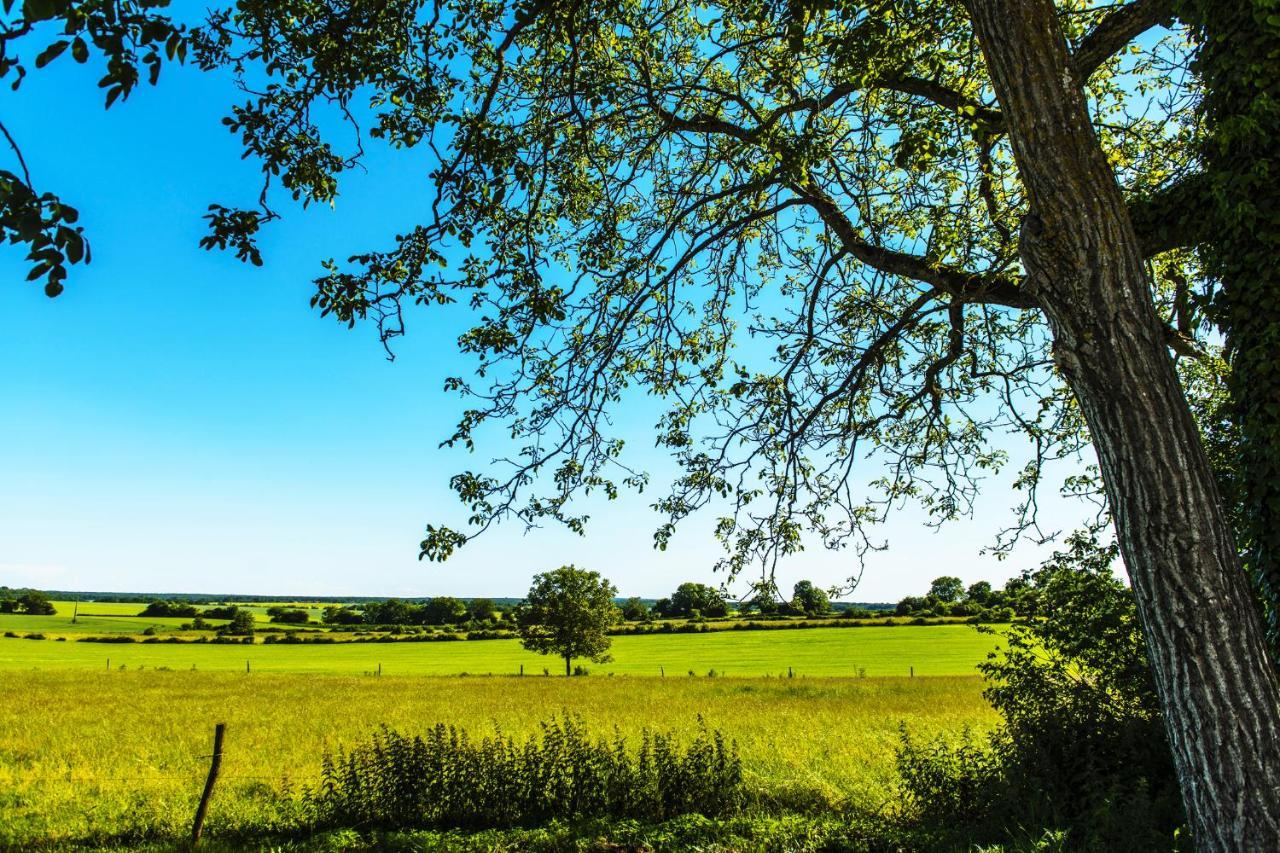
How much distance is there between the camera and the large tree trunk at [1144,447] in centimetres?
337

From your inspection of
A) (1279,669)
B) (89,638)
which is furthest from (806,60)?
(89,638)

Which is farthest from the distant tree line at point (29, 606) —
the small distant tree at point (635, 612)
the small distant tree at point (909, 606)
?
the small distant tree at point (909, 606)

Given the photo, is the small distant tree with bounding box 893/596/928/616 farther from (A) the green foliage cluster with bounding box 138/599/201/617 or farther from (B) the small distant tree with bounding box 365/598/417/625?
(A) the green foliage cluster with bounding box 138/599/201/617

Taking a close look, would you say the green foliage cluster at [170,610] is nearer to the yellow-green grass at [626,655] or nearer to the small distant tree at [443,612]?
the small distant tree at [443,612]

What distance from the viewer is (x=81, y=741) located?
18.7m

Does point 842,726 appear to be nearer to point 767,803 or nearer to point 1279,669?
point 767,803

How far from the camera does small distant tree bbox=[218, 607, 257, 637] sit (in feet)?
257

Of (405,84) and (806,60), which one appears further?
(806,60)

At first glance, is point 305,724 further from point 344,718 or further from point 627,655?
point 627,655

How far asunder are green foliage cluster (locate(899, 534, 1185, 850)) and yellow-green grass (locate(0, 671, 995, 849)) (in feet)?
4.11

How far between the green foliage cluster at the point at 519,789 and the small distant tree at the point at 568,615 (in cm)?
3582

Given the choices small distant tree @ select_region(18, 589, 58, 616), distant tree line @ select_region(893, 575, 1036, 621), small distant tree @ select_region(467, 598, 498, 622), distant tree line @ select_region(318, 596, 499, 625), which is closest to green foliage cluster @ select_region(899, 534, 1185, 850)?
distant tree line @ select_region(893, 575, 1036, 621)

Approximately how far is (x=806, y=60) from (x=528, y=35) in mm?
3077

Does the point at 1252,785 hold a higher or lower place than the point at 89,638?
higher
